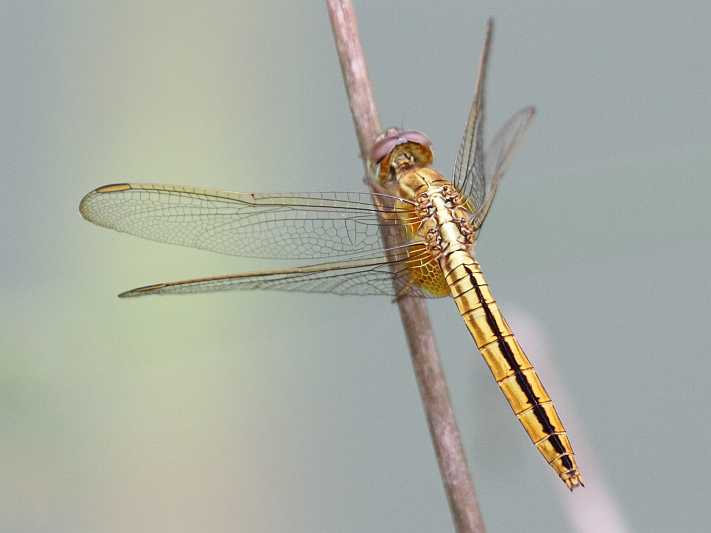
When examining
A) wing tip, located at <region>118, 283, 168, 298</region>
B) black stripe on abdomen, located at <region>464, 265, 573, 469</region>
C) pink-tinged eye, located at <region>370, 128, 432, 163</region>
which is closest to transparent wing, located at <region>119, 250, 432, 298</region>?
wing tip, located at <region>118, 283, 168, 298</region>

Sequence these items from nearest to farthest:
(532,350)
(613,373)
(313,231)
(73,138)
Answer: (313,231) < (532,350) < (613,373) < (73,138)

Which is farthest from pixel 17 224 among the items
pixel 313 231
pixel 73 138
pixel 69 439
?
pixel 313 231

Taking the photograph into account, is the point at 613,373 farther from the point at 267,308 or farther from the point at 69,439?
the point at 69,439

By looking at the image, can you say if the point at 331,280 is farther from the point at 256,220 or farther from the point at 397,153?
the point at 397,153

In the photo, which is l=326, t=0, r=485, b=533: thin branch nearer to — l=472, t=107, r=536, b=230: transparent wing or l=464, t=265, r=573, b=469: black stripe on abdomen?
l=464, t=265, r=573, b=469: black stripe on abdomen

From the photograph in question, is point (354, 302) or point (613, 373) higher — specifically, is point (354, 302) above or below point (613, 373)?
above

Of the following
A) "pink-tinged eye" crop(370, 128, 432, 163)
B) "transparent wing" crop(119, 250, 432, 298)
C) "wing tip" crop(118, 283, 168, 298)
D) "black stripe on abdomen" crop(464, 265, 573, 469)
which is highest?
"pink-tinged eye" crop(370, 128, 432, 163)

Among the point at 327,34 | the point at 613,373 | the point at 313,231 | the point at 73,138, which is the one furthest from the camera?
the point at 327,34
